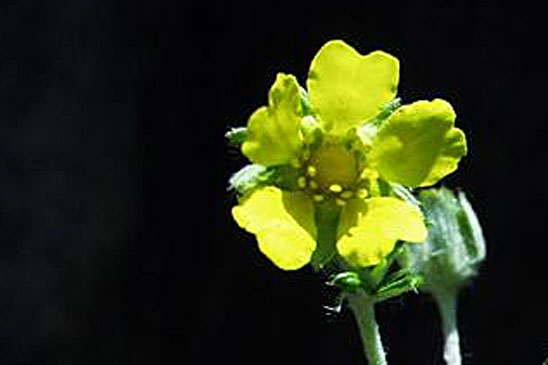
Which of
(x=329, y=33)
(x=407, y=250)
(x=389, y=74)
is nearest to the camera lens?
(x=389, y=74)

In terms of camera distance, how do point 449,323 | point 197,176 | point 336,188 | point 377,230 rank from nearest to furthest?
point 377,230 < point 336,188 < point 449,323 < point 197,176

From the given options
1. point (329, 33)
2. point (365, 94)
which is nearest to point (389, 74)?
point (365, 94)

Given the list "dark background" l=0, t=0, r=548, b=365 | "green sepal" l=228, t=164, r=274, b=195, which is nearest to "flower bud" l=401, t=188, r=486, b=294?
"green sepal" l=228, t=164, r=274, b=195

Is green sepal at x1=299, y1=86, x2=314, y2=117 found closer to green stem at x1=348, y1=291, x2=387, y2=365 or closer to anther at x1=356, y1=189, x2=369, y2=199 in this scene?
anther at x1=356, y1=189, x2=369, y2=199

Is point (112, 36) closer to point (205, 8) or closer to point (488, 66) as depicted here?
point (205, 8)

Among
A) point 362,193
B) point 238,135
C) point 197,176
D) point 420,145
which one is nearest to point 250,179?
point 238,135

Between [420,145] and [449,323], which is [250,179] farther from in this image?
[449,323]
